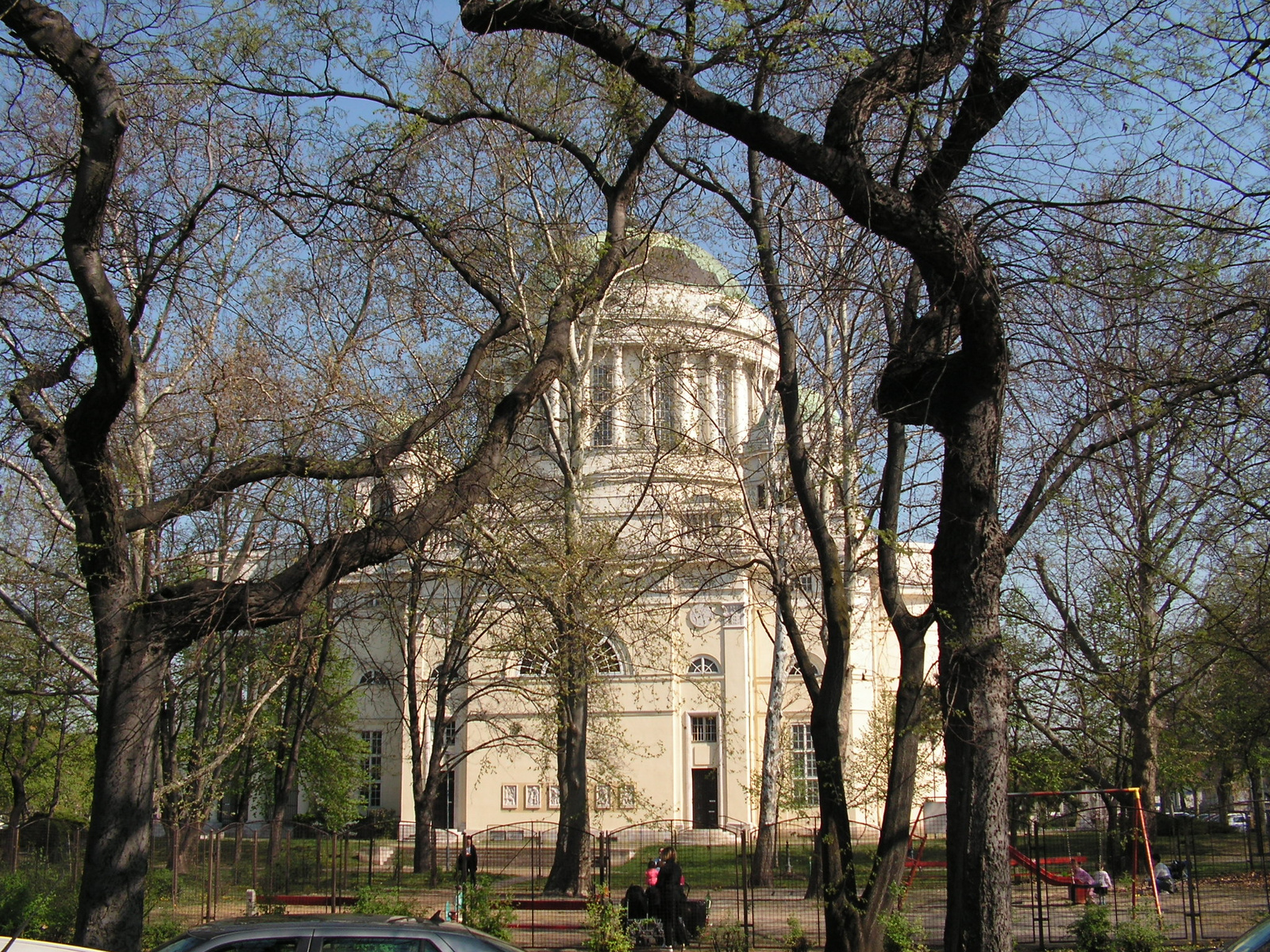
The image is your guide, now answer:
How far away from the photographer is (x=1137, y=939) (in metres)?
14.3

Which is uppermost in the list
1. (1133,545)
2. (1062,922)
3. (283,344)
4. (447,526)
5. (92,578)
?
(283,344)

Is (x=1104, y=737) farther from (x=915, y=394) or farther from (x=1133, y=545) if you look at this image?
(x=915, y=394)

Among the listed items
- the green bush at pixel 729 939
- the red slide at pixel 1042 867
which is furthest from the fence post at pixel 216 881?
the red slide at pixel 1042 867

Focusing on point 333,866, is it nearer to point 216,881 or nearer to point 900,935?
point 216,881

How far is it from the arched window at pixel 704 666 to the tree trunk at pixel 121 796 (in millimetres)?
34241

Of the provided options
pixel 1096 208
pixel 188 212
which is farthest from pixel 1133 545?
pixel 188 212

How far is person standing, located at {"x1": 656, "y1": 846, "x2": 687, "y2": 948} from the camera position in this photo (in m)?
16.4

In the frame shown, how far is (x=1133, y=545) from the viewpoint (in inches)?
886

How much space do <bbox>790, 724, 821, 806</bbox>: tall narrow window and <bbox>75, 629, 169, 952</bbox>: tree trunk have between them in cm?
1617

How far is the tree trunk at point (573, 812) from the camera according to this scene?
22859mm

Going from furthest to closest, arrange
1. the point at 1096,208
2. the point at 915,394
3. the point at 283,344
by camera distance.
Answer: the point at 283,344
the point at 1096,208
the point at 915,394

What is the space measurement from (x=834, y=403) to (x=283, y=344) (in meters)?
7.37

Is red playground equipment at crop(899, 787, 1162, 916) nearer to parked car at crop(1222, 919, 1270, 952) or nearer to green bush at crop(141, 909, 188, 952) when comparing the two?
parked car at crop(1222, 919, 1270, 952)

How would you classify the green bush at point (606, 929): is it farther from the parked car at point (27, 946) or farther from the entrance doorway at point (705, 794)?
the entrance doorway at point (705, 794)
